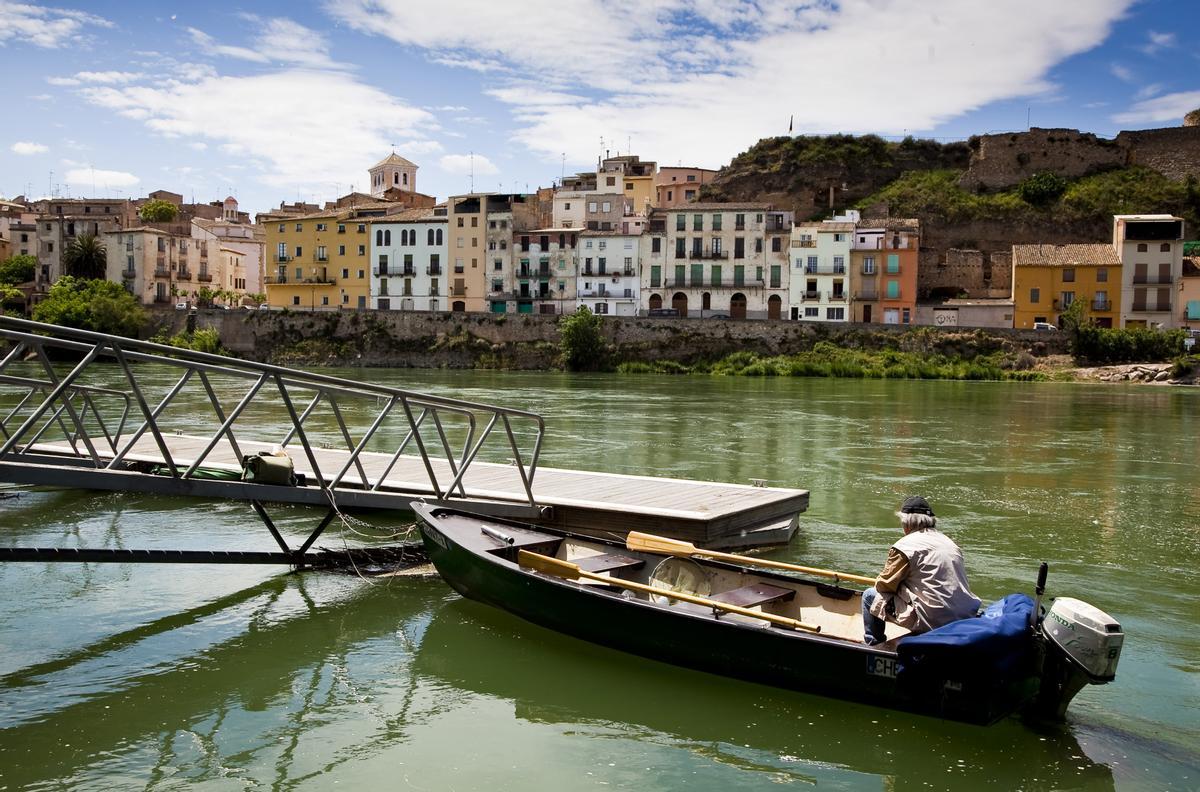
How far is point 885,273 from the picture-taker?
7619 centimetres

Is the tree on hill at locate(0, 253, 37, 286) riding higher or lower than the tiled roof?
lower

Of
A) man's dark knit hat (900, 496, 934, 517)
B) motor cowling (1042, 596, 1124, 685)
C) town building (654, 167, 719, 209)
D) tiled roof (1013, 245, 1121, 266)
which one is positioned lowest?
motor cowling (1042, 596, 1124, 685)

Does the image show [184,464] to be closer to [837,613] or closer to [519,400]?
[837,613]

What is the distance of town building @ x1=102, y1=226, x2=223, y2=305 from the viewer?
292ft

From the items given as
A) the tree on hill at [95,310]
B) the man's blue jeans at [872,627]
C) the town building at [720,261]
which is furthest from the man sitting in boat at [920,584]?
the tree on hill at [95,310]

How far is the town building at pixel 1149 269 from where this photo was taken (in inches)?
2771

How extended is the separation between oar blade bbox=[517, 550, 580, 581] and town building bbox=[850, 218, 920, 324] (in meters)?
68.9

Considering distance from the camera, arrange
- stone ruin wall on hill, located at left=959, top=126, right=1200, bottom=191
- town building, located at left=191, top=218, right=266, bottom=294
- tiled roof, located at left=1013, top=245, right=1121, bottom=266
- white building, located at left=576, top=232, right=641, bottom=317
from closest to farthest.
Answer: tiled roof, located at left=1013, top=245, right=1121, bottom=266, white building, located at left=576, top=232, right=641, bottom=317, stone ruin wall on hill, located at left=959, top=126, right=1200, bottom=191, town building, located at left=191, top=218, right=266, bottom=294

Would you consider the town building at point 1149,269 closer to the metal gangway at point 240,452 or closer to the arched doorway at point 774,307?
the arched doorway at point 774,307

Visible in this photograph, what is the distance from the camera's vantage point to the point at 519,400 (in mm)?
42000

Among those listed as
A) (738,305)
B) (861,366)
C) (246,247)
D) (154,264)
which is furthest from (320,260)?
(861,366)

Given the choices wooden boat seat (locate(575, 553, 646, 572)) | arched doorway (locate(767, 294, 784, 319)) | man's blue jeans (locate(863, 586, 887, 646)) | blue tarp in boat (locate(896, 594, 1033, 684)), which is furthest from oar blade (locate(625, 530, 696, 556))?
arched doorway (locate(767, 294, 784, 319))

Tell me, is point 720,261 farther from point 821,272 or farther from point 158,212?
point 158,212

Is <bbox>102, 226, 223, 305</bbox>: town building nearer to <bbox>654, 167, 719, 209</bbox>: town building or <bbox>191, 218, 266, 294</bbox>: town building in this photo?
<bbox>191, 218, 266, 294</bbox>: town building
